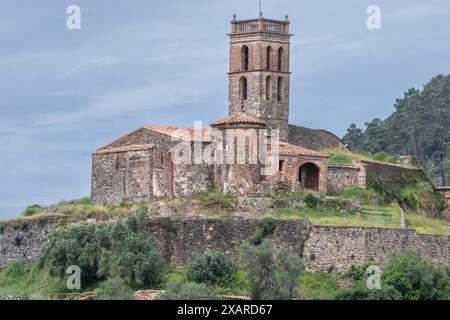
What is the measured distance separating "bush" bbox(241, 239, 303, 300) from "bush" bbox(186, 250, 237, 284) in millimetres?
854

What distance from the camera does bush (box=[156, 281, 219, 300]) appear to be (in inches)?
2872

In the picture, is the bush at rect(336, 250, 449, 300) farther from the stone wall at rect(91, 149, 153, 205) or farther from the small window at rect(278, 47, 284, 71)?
the small window at rect(278, 47, 284, 71)

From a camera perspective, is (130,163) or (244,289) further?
(130,163)

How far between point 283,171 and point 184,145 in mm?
4040

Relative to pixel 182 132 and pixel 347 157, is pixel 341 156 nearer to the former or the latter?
pixel 347 157

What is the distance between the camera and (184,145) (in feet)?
281

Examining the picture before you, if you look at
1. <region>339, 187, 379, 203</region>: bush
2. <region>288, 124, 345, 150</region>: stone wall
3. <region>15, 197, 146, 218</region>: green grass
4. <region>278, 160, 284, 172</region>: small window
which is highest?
<region>288, 124, 345, 150</region>: stone wall

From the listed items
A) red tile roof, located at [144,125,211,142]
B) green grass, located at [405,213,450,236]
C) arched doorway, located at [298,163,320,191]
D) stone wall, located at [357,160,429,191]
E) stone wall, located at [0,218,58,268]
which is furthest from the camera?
stone wall, located at [357,160,429,191]

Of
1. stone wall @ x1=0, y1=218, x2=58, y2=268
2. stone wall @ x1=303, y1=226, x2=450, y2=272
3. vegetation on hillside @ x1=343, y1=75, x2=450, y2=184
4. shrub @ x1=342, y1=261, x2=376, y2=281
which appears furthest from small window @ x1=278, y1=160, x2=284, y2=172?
vegetation on hillside @ x1=343, y1=75, x2=450, y2=184

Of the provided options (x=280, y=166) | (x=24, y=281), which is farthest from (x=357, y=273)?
(x=24, y=281)

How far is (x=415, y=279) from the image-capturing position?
257ft

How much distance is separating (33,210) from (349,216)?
14955mm
